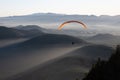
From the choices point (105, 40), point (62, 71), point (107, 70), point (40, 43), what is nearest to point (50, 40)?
point (40, 43)

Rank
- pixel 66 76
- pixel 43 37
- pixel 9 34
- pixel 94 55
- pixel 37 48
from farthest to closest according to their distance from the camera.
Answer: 1. pixel 9 34
2. pixel 43 37
3. pixel 37 48
4. pixel 94 55
5. pixel 66 76

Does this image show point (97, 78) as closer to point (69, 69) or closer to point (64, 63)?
point (69, 69)

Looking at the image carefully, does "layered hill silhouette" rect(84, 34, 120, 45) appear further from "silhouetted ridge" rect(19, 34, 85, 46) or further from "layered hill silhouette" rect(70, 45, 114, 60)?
"layered hill silhouette" rect(70, 45, 114, 60)

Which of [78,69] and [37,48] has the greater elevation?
[78,69]

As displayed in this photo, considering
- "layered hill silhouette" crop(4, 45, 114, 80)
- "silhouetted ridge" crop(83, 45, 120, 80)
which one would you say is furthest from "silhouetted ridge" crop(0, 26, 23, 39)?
"silhouetted ridge" crop(83, 45, 120, 80)

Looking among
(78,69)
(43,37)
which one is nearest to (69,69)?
(78,69)

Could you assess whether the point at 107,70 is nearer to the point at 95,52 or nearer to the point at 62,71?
the point at 62,71

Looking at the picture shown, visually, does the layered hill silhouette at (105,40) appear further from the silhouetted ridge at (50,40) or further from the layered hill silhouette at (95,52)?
the layered hill silhouette at (95,52)

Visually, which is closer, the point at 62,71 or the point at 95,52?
the point at 62,71

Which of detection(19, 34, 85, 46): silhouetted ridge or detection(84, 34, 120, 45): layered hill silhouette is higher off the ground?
detection(19, 34, 85, 46): silhouetted ridge

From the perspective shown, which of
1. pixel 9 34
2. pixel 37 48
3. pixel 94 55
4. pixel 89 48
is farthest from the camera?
pixel 9 34

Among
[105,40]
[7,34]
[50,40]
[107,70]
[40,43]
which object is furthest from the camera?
[105,40]
